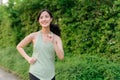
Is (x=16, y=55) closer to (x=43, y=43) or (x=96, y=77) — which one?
(x=96, y=77)

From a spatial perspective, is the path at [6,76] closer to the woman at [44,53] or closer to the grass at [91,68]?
the grass at [91,68]

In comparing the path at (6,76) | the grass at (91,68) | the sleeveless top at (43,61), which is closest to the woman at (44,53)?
the sleeveless top at (43,61)

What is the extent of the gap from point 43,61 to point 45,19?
0.55 m

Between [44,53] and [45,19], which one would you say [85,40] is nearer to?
[45,19]

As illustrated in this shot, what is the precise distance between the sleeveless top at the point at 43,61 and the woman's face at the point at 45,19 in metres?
0.23

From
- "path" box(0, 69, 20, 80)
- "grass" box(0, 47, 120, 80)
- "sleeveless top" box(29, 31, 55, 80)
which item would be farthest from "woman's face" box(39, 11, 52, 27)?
"path" box(0, 69, 20, 80)

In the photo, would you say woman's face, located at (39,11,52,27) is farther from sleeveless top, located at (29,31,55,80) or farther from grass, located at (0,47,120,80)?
grass, located at (0,47,120,80)

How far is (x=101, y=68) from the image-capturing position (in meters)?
8.55

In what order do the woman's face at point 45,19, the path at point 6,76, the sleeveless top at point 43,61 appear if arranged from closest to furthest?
1. the sleeveless top at point 43,61
2. the woman's face at point 45,19
3. the path at point 6,76

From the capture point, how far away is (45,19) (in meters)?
4.97

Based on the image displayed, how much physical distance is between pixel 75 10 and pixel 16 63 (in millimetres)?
2954

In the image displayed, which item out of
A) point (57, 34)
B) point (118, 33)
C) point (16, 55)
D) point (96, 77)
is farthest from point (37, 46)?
point (16, 55)

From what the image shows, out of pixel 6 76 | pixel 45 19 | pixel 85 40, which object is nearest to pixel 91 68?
pixel 85 40

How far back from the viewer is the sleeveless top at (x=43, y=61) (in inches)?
190
